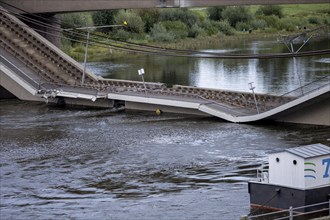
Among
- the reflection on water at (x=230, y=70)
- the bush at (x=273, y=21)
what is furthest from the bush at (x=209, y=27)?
the reflection on water at (x=230, y=70)

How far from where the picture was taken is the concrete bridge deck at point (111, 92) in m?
41.0

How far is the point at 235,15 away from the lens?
326 feet

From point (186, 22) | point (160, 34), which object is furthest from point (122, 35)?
point (186, 22)

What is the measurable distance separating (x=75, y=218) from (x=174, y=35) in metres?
63.9

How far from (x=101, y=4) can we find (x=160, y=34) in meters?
35.8

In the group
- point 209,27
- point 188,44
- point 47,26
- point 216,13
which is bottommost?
point 188,44

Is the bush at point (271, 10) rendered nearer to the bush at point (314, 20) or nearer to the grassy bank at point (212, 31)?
the grassy bank at point (212, 31)

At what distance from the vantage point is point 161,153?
35938 mm

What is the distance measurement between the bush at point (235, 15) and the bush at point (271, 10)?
146 inches

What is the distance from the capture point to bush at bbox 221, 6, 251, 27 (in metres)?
99.6

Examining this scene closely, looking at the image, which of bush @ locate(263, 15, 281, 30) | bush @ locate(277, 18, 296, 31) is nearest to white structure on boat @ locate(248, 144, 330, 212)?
bush @ locate(277, 18, 296, 31)

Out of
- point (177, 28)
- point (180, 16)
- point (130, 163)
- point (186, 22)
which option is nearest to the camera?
point (130, 163)

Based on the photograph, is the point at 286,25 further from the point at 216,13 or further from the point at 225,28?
the point at 216,13

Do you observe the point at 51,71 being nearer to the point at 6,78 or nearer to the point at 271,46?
the point at 6,78
